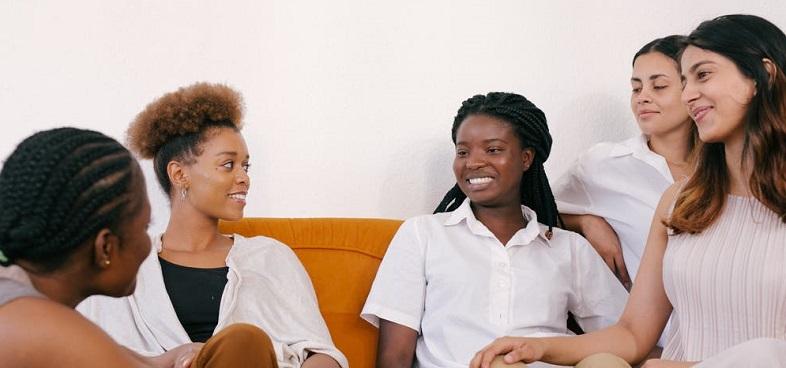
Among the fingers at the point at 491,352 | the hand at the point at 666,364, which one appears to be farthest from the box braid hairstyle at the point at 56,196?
the hand at the point at 666,364

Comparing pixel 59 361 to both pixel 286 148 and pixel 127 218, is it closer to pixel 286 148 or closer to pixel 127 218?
pixel 127 218

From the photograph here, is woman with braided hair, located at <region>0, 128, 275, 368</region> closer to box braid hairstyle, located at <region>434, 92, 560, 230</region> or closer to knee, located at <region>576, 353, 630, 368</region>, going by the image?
knee, located at <region>576, 353, 630, 368</region>

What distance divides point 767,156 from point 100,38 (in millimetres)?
1827

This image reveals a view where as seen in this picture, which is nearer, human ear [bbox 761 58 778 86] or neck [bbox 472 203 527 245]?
human ear [bbox 761 58 778 86]

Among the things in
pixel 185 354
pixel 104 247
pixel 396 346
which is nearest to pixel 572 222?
pixel 396 346

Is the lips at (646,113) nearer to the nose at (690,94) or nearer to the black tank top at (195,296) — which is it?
the nose at (690,94)

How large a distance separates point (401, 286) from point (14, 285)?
1202 millimetres

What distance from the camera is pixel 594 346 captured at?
1.96m

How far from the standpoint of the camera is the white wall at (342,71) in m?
2.79

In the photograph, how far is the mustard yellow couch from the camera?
96.4 inches

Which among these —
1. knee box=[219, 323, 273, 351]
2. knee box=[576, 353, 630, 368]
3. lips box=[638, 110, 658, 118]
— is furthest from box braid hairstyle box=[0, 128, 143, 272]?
lips box=[638, 110, 658, 118]

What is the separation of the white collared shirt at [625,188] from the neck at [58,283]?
5.20 ft

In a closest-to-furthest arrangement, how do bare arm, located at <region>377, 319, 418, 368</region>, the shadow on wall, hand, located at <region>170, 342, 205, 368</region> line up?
hand, located at <region>170, 342, 205, 368</region>
bare arm, located at <region>377, 319, 418, 368</region>
the shadow on wall

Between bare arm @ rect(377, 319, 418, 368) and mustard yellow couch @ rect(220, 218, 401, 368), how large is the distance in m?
0.07
